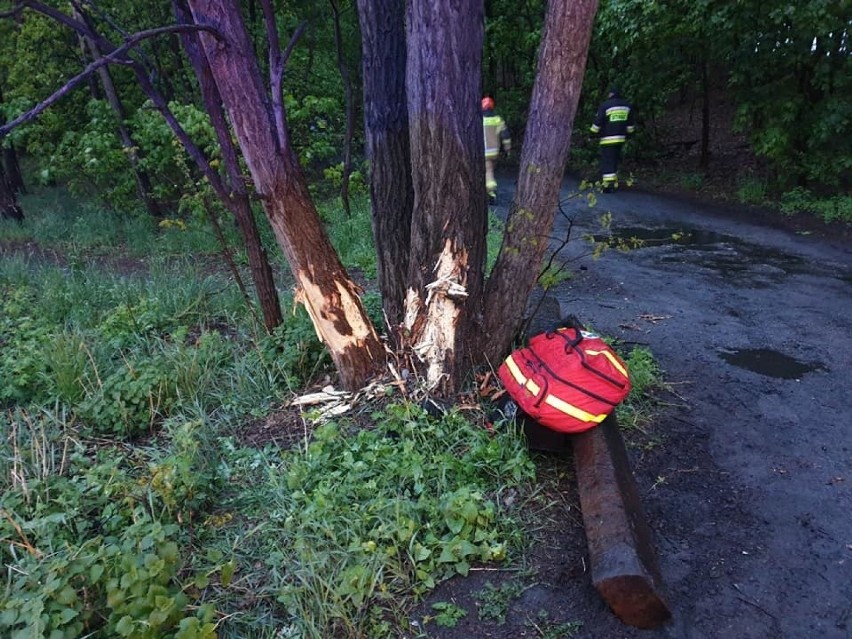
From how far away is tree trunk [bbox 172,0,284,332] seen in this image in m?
4.18

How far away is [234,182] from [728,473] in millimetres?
3808

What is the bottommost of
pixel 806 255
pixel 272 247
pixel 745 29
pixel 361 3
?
pixel 806 255

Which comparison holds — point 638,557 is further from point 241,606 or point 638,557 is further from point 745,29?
point 745,29

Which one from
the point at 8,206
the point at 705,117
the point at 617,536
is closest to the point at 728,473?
the point at 617,536

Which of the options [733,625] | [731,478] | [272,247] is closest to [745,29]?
[272,247]

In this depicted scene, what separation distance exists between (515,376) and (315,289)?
4.58ft

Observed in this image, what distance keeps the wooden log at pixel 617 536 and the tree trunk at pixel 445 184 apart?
107 cm

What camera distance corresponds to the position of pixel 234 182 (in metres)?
4.46

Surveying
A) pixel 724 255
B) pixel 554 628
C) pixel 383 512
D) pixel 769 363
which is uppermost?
pixel 383 512

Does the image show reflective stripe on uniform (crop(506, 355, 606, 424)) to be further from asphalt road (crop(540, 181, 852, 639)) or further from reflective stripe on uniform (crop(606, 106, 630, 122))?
reflective stripe on uniform (crop(606, 106, 630, 122))

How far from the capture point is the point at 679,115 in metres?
15.9

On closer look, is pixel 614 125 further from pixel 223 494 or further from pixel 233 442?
pixel 223 494

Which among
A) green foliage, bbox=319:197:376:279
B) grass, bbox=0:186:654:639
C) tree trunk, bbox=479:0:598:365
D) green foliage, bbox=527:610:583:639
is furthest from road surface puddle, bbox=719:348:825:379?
green foliage, bbox=319:197:376:279

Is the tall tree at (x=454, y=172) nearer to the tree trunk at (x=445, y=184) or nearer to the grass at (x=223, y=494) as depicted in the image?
the tree trunk at (x=445, y=184)
